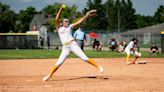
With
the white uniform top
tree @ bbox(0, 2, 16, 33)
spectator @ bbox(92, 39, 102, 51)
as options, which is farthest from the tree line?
the white uniform top

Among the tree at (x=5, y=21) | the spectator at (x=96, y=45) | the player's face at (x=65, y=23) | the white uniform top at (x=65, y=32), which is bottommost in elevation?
the spectator at (x=96, y=45)

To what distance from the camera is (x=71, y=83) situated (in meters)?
12.3

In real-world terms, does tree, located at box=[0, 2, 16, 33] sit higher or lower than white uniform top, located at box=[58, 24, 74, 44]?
higher

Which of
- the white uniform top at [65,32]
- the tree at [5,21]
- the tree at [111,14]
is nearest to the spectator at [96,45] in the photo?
the white uniform top at [65,32]

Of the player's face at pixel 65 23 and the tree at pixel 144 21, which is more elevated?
the tree at pixel 144 21

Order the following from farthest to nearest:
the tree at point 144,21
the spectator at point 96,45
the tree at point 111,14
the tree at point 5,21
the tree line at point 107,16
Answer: the tree at point 144,21 → the tree at point 111,14 → the tree line at point 107,16 → the tree at point 5,21 → the spectator at point 96,45

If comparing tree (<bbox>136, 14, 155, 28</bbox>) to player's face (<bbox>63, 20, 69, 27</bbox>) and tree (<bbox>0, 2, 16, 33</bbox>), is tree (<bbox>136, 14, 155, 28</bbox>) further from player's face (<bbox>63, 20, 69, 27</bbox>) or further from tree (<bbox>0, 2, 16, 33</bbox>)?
player's face (<bbox>63, 20, 69, 27</bbox>)

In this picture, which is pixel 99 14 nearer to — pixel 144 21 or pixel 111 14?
pixel 111 14

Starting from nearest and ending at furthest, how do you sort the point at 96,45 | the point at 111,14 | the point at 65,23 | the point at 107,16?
the point at 65,23
the point at 96,45
the point at 111,14
the point at 107,16

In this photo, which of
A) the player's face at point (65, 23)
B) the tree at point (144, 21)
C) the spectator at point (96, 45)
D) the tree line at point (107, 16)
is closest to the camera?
the player's face at point (65, 23)

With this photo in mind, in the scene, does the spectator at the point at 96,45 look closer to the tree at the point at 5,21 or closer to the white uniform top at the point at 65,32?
the white uniform top at the point at 65,32

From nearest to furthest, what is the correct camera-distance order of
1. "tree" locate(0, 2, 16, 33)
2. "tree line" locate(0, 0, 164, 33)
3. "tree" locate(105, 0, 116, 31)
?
1. "tree" locate(0, 2, 16, 33)
2. "tree line" locate(0, 0, 164, 33)
3. "tree" locate(105, 0, 116, 31)

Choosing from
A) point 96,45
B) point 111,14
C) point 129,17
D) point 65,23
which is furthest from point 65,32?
point 129,17

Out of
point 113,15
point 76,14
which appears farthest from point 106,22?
point 76,14
